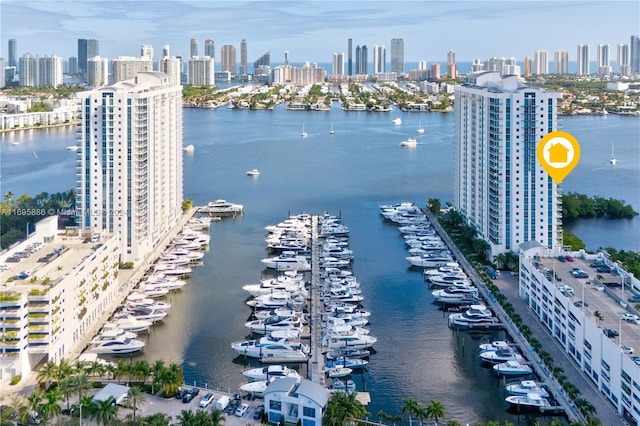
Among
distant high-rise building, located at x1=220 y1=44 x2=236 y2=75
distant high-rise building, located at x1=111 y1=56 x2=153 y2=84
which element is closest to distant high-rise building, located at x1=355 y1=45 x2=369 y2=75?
distant high-rise building, located at x1=220 y1=44 x2=236 y2=75

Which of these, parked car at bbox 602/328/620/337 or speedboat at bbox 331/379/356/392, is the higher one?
parked car at bbox 602/328/620/337

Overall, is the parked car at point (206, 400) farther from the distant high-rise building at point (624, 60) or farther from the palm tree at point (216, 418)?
the distant high-rise building at point (624, 60)

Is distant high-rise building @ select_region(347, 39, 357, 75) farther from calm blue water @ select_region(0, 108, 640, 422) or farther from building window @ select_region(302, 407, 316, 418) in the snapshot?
building window @ select_region(302, 407, 316, 418)

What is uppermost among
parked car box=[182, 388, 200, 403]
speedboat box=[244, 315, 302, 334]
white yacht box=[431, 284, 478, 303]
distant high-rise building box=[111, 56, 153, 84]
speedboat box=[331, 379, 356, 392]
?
distant high-rise building box=[111, 56, 153, 84]

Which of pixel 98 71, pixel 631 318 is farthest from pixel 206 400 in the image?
pixel 98 71

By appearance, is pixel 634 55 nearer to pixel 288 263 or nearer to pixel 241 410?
pixel 288 263

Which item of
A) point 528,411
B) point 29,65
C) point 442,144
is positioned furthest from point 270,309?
point 29,65

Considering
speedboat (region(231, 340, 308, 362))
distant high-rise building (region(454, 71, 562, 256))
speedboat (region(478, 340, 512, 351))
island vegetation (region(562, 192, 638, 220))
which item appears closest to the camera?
speedboat (region(231, 340, 308, 362))

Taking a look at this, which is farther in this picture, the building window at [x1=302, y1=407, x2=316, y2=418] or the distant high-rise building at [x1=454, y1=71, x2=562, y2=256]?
the distant high-rise building at [x1=454, y1=71, x2=562, y2=256]

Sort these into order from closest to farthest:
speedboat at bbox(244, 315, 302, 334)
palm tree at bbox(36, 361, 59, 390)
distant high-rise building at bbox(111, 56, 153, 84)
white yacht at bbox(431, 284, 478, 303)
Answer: palm tree at bbox(36, 361, 59, 390) < speedboat at bbox(244, 315, 302, 334) < white yacht at bbox(431, 284, 478, 303) < distant high-rise building at bbox(111, 56, 153, 84)
